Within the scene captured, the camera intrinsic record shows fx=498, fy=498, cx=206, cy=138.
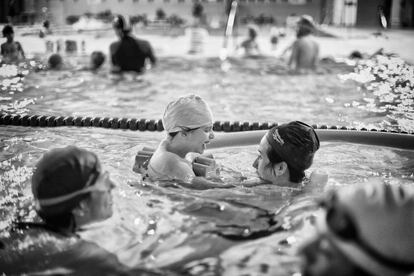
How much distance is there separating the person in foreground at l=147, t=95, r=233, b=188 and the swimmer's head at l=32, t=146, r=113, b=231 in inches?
38.5

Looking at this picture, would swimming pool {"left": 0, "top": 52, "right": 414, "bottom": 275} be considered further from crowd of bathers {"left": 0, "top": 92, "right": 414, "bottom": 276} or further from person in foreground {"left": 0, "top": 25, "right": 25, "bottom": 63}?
person in foreground {"left": 0, "top": 25, "right": 25, "bottom": 63}

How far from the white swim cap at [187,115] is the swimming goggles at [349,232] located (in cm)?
202

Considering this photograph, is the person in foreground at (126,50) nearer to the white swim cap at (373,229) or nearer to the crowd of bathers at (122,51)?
the crowd of bathers at (122,51)

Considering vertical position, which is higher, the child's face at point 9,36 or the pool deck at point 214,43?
the child's face at point 9,36

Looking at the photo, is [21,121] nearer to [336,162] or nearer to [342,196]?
[336,162]

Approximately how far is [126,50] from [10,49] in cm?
227

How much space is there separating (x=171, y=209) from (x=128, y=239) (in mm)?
459

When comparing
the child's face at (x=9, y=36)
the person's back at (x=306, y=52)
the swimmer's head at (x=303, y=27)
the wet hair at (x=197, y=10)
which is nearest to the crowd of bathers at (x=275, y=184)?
the person's back at (x=306, y=52)

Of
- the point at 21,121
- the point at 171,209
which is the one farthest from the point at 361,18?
the point at 171,209

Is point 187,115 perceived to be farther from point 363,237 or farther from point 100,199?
point 363,237

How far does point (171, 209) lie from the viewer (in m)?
2.93

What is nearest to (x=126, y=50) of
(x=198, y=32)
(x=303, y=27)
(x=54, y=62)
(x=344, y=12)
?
(x=54, y=62)

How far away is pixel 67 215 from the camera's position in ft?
7.55

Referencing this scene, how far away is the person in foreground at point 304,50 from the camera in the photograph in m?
9.39
